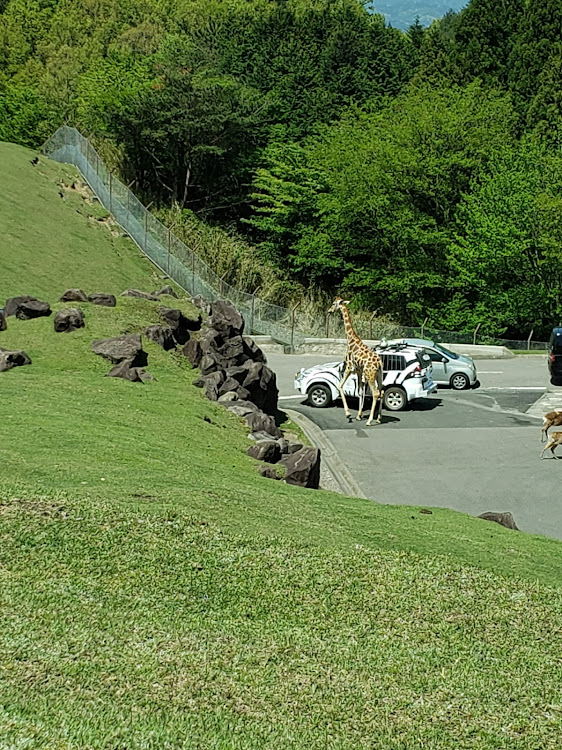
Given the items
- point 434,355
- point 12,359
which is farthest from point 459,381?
point 12,359

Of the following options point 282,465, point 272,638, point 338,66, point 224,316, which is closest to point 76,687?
point 272,638

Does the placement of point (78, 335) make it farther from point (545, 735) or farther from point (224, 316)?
point (545, 735)

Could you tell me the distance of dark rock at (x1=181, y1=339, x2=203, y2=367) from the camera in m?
21.1

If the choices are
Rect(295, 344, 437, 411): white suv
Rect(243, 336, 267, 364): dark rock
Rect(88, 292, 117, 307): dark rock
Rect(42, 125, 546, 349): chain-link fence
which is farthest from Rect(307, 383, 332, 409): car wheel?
Rect(42, 125, 546, 349): chain-link fence

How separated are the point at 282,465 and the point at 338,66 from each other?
184ft

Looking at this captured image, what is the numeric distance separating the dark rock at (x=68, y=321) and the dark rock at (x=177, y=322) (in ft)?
8.01

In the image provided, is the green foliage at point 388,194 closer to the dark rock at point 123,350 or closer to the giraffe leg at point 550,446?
the giraffe leg at point 550,446

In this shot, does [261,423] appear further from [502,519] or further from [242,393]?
[502,519]

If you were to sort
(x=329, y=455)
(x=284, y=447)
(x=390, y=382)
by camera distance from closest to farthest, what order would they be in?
(x=284, y=447) < (x=329, y=455) < (x=390, y=382)

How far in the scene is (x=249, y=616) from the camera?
638cm

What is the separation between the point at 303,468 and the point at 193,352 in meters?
8.54

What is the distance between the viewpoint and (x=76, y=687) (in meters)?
5.17

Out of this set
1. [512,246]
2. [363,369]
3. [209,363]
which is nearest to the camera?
[209,363]

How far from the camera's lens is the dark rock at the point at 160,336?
21.1m
